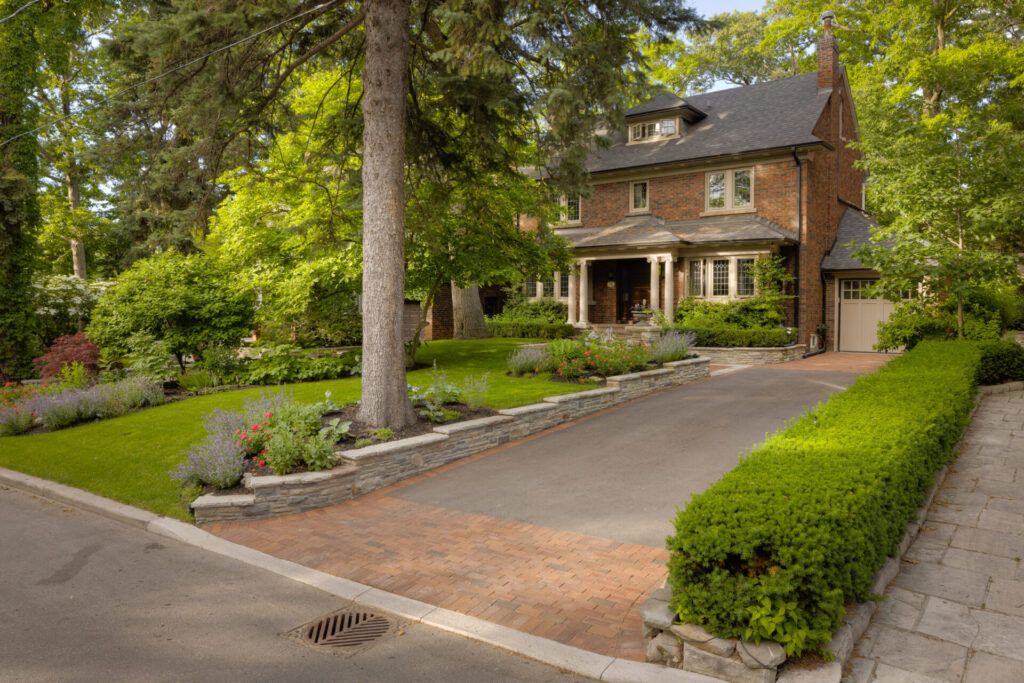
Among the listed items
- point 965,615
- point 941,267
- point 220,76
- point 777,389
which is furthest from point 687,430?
point 220,76

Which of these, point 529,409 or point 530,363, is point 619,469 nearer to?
point 529,409

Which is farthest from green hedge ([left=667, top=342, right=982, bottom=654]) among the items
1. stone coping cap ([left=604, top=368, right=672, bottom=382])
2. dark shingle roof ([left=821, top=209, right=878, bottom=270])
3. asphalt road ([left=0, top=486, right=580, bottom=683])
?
dark shingle roof ([left=821, top=209, right=878, bottom=270])

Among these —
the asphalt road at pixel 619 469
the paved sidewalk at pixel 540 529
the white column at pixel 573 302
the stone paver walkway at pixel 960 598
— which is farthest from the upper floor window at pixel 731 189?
the stone paver walkway at pixel 960 598

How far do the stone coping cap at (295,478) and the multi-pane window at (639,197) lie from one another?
20281 millimetres

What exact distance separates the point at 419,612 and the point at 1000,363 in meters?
12.5

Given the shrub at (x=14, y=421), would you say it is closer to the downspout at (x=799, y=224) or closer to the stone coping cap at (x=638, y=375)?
the stone coping cap at (x=638, y=375)

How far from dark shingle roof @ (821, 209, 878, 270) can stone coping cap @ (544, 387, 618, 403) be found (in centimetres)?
1344

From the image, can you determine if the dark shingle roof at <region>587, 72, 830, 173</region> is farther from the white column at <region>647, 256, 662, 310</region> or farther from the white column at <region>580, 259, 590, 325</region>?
the white column at <region>580, 259, 590, 325</region>

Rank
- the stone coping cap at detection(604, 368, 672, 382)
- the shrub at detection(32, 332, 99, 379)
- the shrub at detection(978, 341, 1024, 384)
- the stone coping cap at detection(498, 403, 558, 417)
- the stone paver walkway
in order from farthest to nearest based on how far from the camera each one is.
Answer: the shrub at detection(32, 332, 99, 379)
the stone coping cap at detection(604, 368, 672, 382)
the shrub at detection(978, 341, 1024, 384)
the stone coping cap at detection(498, 403, 558, 417)
the stone paver walkway

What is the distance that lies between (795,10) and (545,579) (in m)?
34.7

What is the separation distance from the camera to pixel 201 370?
45.7 ft

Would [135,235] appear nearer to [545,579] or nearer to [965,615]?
[545,579]

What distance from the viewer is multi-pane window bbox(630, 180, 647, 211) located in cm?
2462

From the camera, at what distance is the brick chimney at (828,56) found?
22.3 meters
